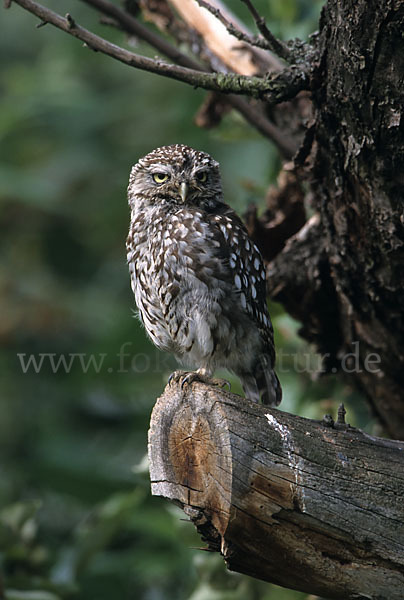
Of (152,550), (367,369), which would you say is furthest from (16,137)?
(367,369)

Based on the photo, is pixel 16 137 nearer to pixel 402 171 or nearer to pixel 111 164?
pixel 111 164

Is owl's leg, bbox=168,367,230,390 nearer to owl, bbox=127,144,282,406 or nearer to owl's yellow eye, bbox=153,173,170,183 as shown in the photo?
owl, bbox=127,144,282,406

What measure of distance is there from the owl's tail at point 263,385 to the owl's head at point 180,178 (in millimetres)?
904

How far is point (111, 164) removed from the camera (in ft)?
24.2

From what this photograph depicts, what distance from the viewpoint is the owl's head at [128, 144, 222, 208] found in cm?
392

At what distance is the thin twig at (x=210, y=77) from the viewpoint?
3.06 m

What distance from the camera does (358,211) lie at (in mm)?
3205

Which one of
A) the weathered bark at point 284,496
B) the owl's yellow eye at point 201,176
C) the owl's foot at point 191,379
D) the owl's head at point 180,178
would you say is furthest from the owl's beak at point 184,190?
the weathered bark at point 284,496

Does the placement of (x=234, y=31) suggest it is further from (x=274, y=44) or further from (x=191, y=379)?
(x=191, y=379)

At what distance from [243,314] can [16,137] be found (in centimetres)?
467

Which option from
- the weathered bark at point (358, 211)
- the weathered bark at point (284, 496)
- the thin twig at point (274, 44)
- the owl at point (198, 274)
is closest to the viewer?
the weathered bark at point (284, 496)

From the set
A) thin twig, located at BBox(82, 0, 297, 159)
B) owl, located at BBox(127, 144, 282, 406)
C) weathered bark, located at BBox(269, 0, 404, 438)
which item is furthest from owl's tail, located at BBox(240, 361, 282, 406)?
thin twig, located at BBox(82, 0, 297, 159)

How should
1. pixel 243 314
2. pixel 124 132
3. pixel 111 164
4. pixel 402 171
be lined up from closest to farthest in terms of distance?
pixel 402 171 < pixel 243 314 < pixel 111 164 < pixel 124 132

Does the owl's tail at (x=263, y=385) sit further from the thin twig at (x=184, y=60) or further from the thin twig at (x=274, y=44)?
the thin twig at (x=274, y=44)
